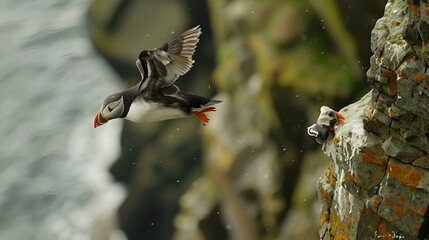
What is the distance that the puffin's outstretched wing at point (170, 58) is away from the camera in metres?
4.06

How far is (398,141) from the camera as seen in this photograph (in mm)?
3965

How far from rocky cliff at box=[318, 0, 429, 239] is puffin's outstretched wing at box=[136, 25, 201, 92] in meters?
1.28

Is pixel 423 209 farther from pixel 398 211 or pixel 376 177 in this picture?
pixel 376 177

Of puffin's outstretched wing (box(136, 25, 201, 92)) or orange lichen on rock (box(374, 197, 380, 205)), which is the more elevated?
puffin's outstretched wing (box(136, 25, 201, 92))

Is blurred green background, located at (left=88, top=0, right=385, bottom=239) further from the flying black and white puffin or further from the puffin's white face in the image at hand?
the puffin's white face

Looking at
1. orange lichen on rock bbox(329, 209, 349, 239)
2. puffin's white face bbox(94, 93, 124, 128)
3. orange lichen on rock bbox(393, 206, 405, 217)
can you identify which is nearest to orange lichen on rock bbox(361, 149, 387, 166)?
orange lichen on rock bbox(393, 206, 405, 217)

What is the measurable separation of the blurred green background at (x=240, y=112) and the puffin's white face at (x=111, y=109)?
5.11 m

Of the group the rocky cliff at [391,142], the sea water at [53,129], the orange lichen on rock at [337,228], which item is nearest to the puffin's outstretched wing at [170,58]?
the rocky cliff at [391,142]

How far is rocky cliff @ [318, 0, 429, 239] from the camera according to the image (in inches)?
142

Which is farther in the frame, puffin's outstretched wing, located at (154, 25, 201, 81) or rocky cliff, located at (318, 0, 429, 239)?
puffin's outstretched wing, located at (154, 25, 201, 81)

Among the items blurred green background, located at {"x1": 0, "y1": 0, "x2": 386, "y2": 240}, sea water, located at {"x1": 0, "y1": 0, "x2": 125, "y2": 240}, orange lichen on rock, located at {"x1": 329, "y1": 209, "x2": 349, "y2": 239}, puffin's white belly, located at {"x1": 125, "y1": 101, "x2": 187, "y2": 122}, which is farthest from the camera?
sea water, located at {"x1": 0, "y1": 0, "x2": 125, "y2": 240}

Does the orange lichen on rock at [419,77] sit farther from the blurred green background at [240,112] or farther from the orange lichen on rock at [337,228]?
the blurred green background at [240,112]

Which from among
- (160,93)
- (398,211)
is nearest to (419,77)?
(398,211)

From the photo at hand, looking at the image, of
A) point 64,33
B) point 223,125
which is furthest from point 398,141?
point 64,33
